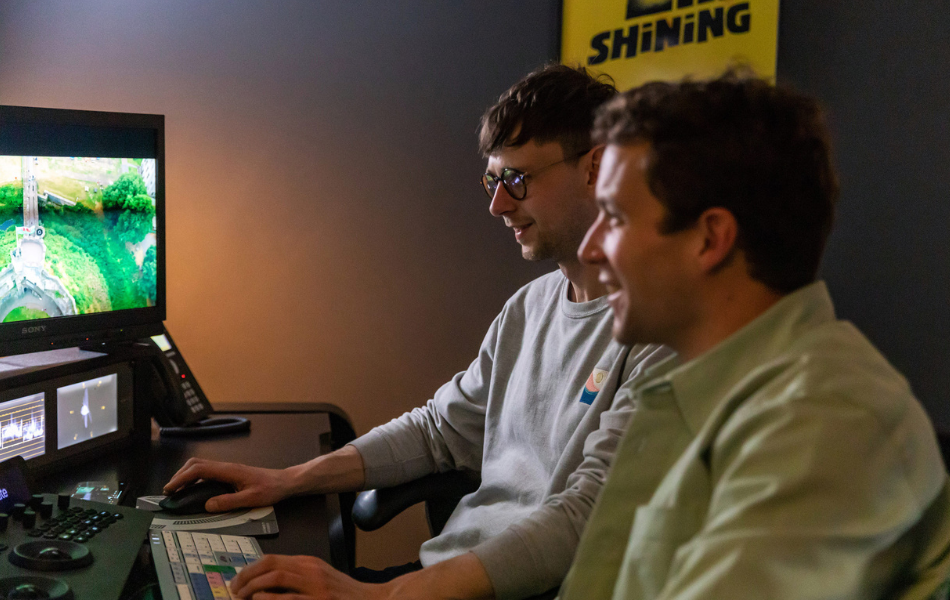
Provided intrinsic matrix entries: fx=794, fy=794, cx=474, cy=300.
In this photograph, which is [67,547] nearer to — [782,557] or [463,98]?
[782,557]

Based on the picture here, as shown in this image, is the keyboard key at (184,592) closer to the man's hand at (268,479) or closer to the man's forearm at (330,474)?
the man's hand at (268,479)

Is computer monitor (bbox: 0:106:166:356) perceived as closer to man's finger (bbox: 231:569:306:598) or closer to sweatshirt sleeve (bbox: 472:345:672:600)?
man's finger (bbox: 231:569:306:598)

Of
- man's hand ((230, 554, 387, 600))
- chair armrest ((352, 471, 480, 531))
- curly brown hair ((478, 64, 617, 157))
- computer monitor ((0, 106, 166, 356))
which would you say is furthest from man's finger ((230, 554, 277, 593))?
curly brown hair ((478, 64, 617, 157))

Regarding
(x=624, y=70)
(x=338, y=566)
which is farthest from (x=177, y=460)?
(x=624, y=70)

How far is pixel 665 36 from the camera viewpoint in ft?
7.50

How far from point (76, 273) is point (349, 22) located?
1253 millimetres

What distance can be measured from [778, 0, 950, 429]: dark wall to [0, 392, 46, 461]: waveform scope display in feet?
6.17

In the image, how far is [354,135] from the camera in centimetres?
249

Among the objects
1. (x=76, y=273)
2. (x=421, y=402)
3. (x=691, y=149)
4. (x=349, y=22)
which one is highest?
(x=349, y=22)

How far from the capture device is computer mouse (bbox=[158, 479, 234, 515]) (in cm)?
127

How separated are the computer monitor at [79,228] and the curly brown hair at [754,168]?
1.21m

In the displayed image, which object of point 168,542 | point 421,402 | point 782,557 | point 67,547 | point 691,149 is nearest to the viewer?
point 782,557

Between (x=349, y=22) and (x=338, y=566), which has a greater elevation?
(x=349, y=22)

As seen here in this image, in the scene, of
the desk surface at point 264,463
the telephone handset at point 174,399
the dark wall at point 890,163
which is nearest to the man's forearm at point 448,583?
the desk surface at point 264,463
